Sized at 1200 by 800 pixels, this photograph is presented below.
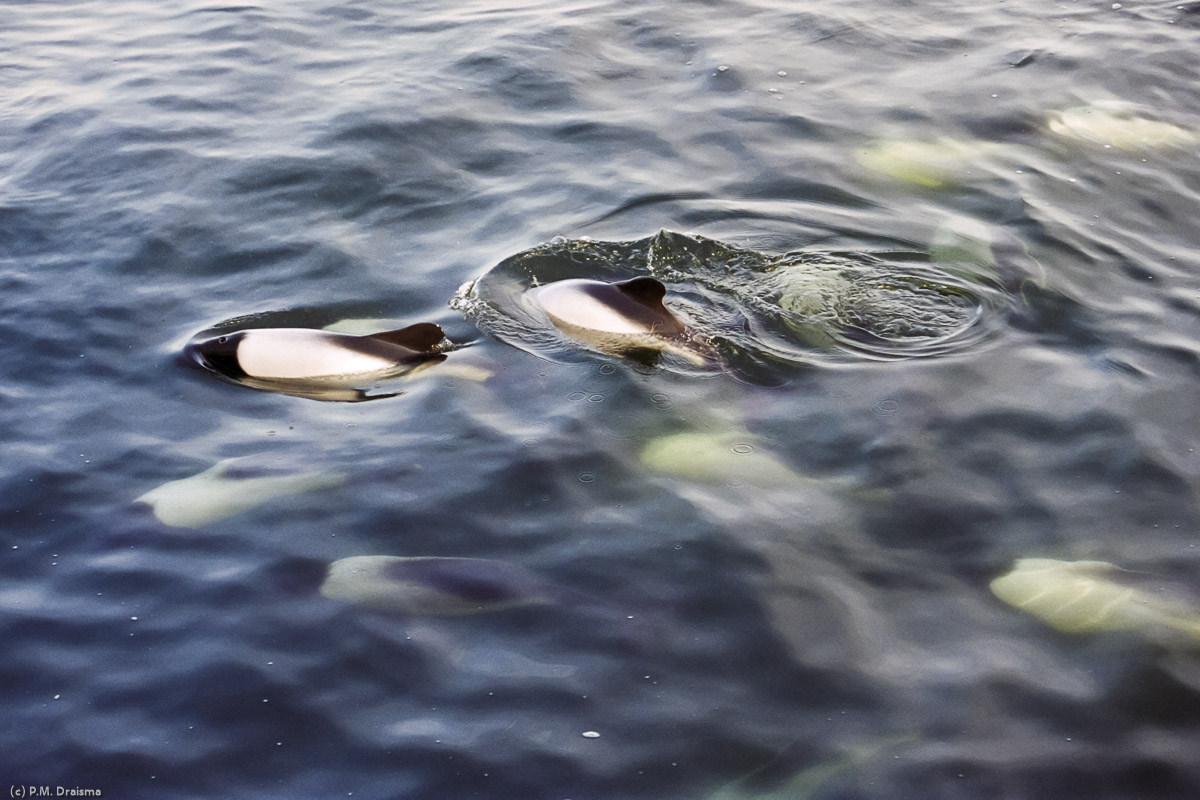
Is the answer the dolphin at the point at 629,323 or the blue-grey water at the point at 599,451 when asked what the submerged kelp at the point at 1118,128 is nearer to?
the blue-grey water at the point at 599,451

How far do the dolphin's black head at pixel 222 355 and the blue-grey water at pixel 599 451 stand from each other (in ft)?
0.33

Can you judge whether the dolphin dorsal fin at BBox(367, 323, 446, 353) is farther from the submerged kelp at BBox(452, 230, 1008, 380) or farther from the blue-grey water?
the submerged kelp at BBox(452, 230, 1008, 380)

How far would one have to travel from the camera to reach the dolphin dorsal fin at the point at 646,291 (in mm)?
6109

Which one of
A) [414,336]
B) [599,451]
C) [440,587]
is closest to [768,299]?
[599,451]

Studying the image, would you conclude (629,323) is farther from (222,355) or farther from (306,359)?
(222,355)

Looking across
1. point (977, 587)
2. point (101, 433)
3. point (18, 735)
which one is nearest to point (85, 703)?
point (18, 735)

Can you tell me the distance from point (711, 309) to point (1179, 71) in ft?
20.0

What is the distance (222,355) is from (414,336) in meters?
1.04

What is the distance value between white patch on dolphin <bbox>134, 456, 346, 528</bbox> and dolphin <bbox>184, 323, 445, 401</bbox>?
67 cm

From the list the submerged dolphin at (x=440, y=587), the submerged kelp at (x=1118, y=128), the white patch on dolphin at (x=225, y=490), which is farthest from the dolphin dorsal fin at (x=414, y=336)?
the submerged kelp at (x=1118, y=128)

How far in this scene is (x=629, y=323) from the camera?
6168 mm

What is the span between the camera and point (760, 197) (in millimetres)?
7953

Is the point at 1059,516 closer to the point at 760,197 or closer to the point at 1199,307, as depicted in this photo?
the point at 1199,307

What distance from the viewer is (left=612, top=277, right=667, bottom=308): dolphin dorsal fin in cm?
611
